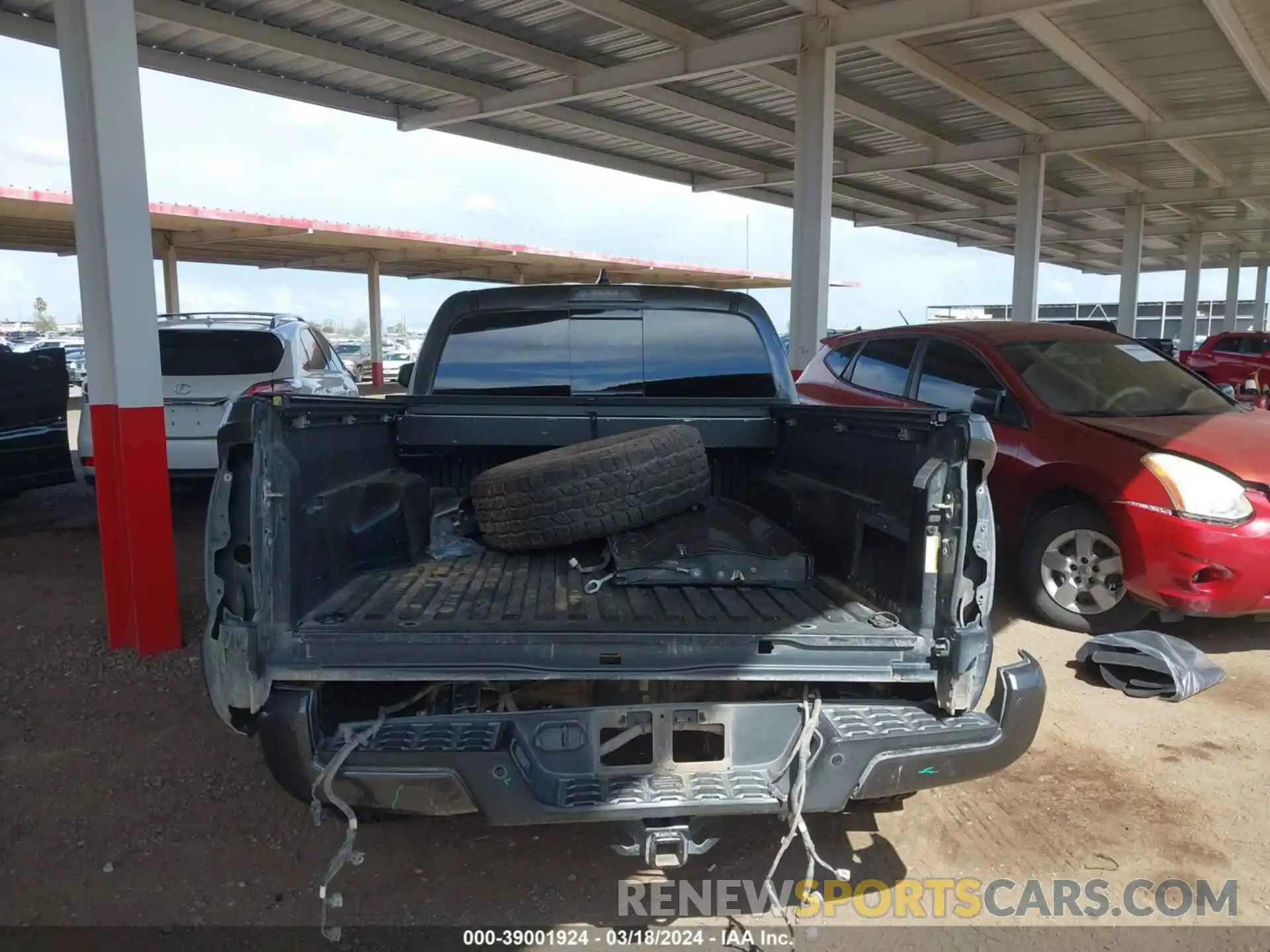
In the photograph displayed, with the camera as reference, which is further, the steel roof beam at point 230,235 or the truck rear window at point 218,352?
the steel roof beam at point 230,235

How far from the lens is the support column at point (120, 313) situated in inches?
178

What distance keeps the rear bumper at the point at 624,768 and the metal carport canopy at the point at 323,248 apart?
10.8 metres

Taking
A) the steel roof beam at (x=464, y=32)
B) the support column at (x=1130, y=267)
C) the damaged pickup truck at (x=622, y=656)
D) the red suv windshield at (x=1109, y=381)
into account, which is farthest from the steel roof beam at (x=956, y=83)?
the damaged pickup truck at (x=622, y=656)

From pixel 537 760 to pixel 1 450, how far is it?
7.03 metres

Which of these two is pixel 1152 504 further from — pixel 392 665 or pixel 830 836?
pixel 392 665

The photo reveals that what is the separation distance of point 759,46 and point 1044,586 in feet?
27.7

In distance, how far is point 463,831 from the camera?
3268mm

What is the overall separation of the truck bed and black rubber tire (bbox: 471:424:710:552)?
152 millimetres

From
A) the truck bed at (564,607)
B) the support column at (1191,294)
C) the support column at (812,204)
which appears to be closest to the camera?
the truck bed at (564,607)

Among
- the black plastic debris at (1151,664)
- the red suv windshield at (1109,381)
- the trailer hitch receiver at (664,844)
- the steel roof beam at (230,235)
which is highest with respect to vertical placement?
the steel roof beam at (230,235)

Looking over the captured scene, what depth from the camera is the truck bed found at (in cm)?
251

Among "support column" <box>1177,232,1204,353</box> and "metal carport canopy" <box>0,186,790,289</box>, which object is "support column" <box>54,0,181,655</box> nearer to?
"metal carport canopy" <box>0,186,790,289</box>

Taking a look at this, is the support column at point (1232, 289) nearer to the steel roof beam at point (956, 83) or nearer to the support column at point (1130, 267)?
the support column at point (1130, 267)

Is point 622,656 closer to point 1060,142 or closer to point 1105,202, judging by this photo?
point 1060,142
